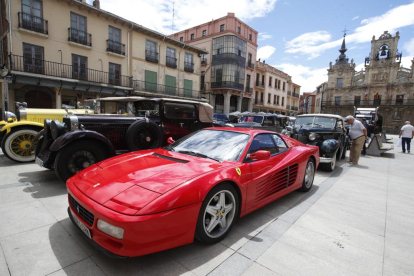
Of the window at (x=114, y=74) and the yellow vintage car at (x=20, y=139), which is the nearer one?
the yellow vintage car at (x=20, y=139)

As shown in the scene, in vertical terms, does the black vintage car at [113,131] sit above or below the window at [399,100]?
below

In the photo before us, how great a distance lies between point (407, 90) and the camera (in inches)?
1603

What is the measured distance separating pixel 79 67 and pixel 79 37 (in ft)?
7.06

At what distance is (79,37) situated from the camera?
15.6 meters

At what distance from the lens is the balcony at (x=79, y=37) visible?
49.8 feet

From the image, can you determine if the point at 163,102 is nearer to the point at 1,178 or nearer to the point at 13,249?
the point at 1,178

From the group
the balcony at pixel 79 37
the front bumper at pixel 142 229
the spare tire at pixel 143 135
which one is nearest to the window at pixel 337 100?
the balcony at pixel 79 37

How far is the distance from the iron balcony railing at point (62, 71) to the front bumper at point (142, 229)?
16.1 meters

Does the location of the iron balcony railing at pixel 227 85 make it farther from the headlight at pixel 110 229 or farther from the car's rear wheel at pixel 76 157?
the headlight at pixel 110 229

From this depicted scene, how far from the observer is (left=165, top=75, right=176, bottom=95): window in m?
21.7

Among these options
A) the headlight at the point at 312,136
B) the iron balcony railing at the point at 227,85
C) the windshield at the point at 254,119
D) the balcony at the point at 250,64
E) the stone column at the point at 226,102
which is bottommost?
the headlight at the point at 312,136

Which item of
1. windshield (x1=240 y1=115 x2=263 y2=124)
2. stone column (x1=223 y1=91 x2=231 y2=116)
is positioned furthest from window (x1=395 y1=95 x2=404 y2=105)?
windshield (x1=240 y1=115 x2=263 y2=124)

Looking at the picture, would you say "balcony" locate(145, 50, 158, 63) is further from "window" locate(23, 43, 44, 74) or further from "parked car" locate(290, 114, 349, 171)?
"parked car" locate(290, 114, 349, 171)

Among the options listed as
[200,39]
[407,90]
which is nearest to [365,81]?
[407,90]
